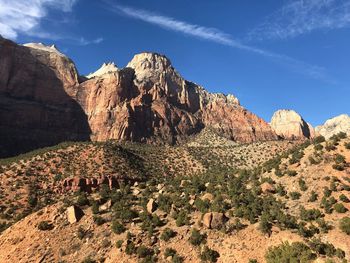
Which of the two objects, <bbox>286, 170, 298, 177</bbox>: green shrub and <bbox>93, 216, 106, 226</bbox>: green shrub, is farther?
<bbox>286, 170, 298, 177</bbox>: green shrub

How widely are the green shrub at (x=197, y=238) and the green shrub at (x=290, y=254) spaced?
22.5 feet

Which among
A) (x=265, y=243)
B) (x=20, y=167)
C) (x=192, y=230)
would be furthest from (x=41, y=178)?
(x=265, y=243)

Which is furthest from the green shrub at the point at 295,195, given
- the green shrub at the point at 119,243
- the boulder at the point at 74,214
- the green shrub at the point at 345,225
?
the boulder at the point at 74,214

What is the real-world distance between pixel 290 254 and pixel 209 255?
7.73 metres

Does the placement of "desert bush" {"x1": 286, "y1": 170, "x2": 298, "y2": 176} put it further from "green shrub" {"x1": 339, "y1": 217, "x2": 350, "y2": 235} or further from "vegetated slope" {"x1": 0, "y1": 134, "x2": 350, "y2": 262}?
"green shrub" {"x1": 339, "y1": 217, "x2": 350, "y2": 235}

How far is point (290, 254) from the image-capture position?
39.8 meters

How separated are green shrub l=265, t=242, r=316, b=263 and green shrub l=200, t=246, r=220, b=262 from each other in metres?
4.94

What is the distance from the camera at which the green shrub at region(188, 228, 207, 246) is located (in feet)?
147

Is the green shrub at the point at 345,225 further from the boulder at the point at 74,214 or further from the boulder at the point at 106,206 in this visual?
the boulder at the point at 74,214

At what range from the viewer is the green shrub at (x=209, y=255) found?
42469 mm

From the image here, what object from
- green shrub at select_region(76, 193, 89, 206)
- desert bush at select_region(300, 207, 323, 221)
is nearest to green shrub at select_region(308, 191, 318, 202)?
desert bush at select_region(300, 207, 323, 221)

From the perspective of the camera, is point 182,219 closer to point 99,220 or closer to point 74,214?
point 99,220

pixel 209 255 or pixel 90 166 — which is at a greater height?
pixel 90 166

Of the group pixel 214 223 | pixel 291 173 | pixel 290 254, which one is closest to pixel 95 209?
pixel 214 223
